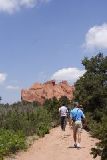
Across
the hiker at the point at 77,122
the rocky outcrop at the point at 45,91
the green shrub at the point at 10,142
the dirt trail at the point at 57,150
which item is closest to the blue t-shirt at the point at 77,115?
the hiker at the point at 77,122

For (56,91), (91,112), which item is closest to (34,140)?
(91,112)

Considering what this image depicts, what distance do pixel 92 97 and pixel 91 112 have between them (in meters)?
1.30

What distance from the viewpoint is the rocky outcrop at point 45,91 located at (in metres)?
104

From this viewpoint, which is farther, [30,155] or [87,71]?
[87,71]

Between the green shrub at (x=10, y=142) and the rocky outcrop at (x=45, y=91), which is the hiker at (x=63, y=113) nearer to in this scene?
the green shrub at (x=10, y=142)

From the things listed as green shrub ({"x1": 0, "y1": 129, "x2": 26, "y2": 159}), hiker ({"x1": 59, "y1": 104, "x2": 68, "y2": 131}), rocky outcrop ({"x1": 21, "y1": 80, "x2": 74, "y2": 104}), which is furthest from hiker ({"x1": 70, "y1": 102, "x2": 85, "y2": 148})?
rocky outcrop ({"x1": 21, "y1": 80, "x2": 74, "y2": 104})

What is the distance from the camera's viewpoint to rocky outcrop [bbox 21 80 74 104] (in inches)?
4109

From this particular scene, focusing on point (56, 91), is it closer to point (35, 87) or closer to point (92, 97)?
point (35, 87)

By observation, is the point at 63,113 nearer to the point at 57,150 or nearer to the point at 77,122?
the point at 77,122

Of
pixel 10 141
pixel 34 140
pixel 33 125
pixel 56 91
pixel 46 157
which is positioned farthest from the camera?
pixel 56 91

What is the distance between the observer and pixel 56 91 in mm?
105500

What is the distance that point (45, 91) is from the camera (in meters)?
104

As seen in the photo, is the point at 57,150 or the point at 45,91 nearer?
the point at 57,150

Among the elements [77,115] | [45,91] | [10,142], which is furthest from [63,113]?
[45,91]
